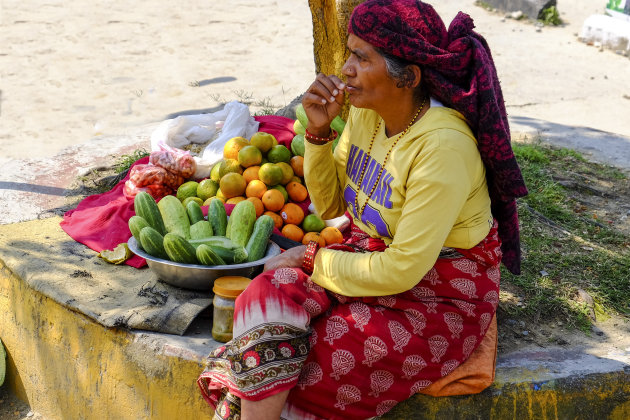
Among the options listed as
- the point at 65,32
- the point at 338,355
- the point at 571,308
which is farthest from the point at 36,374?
the point at 65,32

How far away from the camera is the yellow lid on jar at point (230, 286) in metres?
3.05

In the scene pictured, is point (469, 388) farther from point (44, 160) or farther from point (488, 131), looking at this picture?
point (44, 160)

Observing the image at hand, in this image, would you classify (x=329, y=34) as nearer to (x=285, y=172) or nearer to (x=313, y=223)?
(x=285, y=172)

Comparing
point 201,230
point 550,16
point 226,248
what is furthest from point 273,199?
point 550,16

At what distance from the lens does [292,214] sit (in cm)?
430

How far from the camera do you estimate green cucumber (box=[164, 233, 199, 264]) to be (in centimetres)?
333

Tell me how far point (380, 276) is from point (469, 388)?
0.68 metres

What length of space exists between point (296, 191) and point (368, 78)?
74.6 inches

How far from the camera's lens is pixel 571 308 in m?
3.79

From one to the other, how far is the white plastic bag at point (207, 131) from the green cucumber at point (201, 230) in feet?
3.63

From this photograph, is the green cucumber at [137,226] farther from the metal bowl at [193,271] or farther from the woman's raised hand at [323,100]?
the woman's raised hand at [323,100]

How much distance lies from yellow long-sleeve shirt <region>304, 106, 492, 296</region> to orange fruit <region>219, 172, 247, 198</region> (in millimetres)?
1509

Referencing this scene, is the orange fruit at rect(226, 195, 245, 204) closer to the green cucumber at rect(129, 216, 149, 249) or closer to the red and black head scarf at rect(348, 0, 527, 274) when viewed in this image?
the green cucumber at rect(129, 216, 149, 249)

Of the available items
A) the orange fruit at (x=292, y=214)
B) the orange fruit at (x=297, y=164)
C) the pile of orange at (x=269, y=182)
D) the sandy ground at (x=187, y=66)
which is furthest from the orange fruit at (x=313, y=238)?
the sandy ground at (x=187, y=66)
